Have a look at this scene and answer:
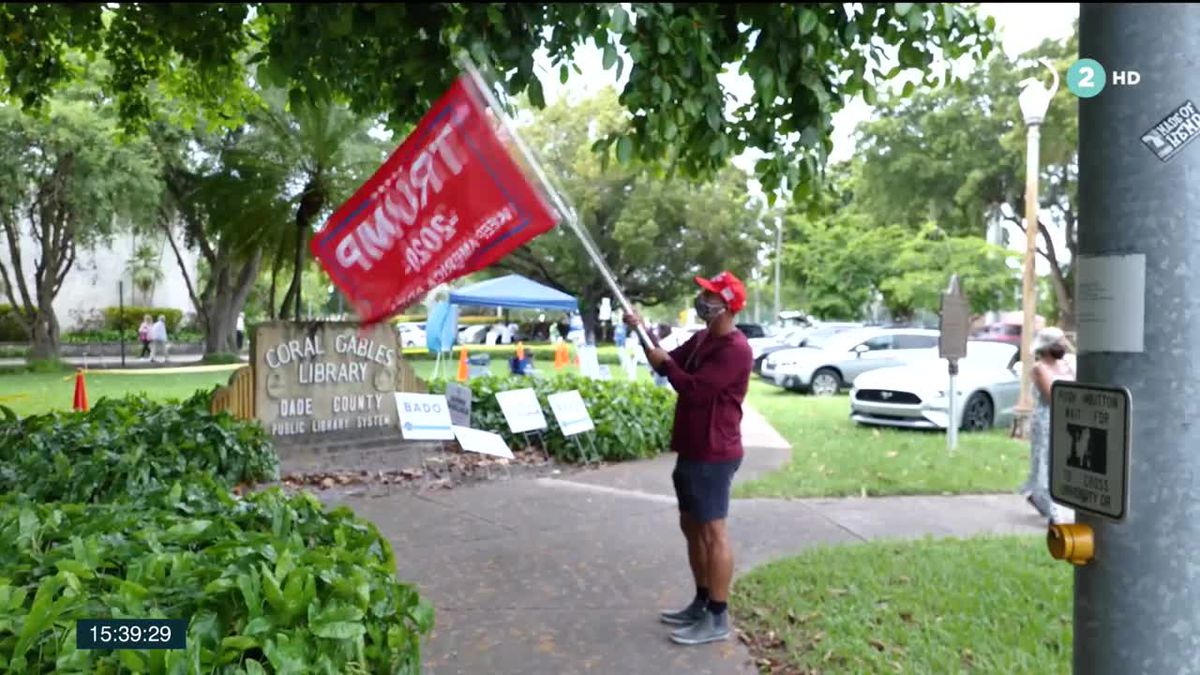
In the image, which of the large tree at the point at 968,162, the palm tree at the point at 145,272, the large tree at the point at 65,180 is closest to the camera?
the large tree at the point at 65,180

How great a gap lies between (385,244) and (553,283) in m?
39.7

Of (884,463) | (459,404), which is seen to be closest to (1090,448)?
(459,404)

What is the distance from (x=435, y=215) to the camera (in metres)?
3.98

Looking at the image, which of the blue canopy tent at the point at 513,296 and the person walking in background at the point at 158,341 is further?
the person walking in background at the point at 158,341

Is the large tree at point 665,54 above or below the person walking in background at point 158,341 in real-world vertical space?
above

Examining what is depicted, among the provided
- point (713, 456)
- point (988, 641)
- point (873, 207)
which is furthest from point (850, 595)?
point (873, 207)

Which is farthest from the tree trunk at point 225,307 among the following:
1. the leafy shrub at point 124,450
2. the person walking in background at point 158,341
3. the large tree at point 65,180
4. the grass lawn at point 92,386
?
the leafy shrub at point 124,450

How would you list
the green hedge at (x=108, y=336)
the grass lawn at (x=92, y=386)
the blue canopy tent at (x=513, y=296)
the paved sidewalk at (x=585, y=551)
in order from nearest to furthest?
the paved sidewalk at (x=585, y=551), the grass lawn at (x=92, y=386), the blue canopy tent at (x=513, y=296), the green hedge at (x=108, y=336)

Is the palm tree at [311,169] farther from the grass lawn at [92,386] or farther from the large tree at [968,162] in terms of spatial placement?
the large tree at [968,162]

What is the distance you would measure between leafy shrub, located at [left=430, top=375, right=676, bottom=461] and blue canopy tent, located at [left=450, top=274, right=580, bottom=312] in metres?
9.33

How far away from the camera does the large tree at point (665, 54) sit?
16.6 feet

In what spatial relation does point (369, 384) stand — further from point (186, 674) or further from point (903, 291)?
point (903, 291)

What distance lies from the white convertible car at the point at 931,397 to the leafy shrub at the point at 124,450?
8.65 m
